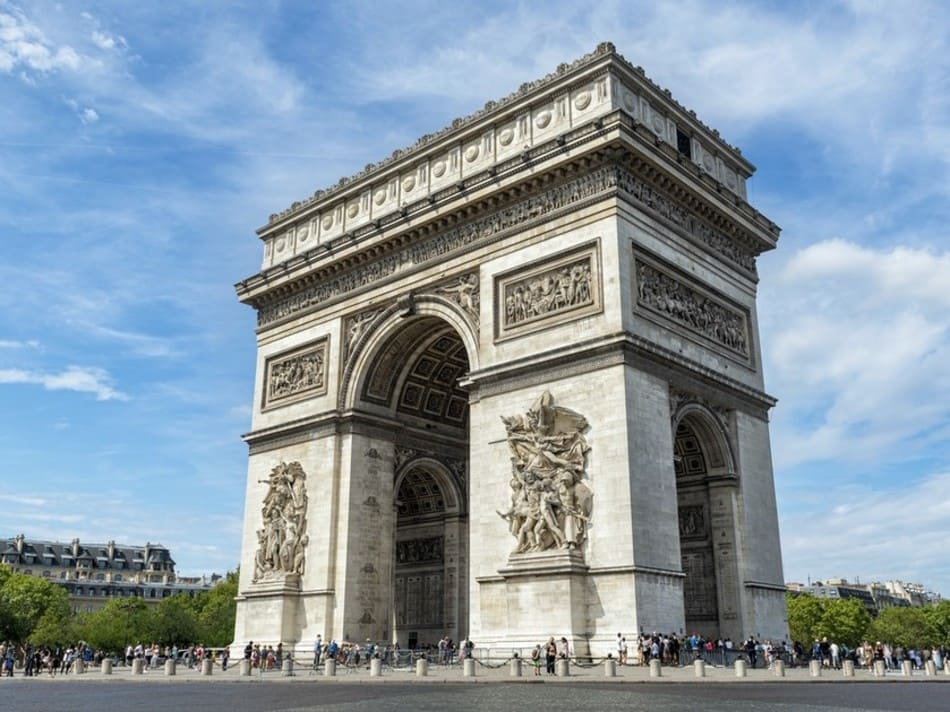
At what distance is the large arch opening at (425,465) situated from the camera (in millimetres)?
31297

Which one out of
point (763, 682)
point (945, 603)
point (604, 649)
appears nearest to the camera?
point (763, 682)

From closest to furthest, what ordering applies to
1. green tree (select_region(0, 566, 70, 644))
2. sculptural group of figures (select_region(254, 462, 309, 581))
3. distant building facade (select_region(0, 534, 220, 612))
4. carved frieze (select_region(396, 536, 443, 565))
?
1. sculptural group of figures (select_region(254, 462, 309, 581))
2. carved frieze (select_region(396, 536, 443, 565))
3. green tree (select_region(0, 566, 70, 644))
4. distant building facade (select_region(0, 534, 220, 612))

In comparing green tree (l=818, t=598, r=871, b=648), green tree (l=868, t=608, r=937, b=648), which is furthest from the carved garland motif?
green tree (l=868, t=608, r=937, b=648)

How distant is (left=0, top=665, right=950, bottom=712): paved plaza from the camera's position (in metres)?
13.2

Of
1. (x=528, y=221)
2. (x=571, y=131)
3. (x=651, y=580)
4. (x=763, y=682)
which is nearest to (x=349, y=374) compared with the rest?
(x=528, y=221)

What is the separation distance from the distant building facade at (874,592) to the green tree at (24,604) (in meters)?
74.2

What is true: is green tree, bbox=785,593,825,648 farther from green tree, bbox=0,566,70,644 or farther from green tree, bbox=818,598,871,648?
green tree, bbox=0,566,70,644

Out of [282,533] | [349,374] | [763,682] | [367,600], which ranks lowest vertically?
[763,682]

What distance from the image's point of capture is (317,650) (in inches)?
1089

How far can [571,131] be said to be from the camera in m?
25.7

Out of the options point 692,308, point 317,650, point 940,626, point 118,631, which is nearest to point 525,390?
point 692,308

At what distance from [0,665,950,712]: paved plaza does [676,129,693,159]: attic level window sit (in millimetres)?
15407

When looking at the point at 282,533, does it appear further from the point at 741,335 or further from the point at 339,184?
the point at 741,335

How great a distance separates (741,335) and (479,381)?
877cm
